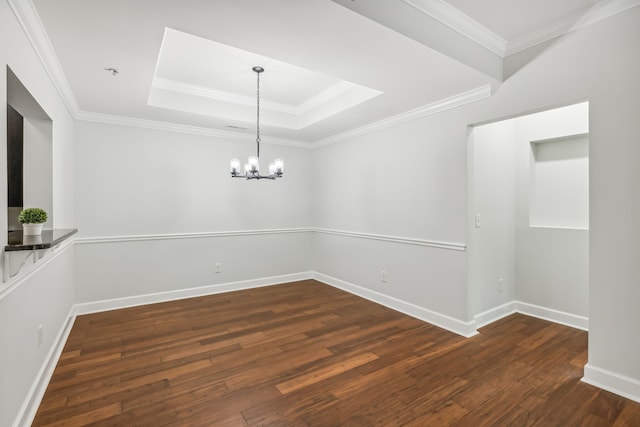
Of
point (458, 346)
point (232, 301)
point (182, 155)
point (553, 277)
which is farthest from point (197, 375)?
point (553, 277)

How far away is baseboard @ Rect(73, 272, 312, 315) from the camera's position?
3893 mm

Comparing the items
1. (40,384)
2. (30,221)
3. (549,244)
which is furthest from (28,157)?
(549,244)

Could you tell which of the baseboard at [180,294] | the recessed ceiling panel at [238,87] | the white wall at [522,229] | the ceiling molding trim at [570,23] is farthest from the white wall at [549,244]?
the baseboard at [180,294]

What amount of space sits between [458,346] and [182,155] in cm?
417

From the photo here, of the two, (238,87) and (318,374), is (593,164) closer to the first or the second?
(318,374)

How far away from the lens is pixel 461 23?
7.57 ft

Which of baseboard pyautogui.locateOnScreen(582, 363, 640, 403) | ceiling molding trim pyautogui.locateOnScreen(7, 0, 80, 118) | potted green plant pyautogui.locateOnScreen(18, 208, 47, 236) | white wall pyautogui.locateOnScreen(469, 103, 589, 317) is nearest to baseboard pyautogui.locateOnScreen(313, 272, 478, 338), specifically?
white wall pyautogui.locateOnScreen(469, 103, 589, 317)

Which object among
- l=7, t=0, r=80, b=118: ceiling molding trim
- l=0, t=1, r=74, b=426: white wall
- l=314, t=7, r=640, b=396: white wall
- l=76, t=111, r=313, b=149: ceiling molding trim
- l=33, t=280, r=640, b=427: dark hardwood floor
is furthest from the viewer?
l=76, t=111, r=313, b=149: ceiling molding trim

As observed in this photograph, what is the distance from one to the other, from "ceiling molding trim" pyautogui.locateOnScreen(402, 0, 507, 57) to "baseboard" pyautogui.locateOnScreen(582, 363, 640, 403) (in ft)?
8.61

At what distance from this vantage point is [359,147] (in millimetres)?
4625

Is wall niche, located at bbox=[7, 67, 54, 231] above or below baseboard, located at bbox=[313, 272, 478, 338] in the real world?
above

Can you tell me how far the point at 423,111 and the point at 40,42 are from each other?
3.43 meters

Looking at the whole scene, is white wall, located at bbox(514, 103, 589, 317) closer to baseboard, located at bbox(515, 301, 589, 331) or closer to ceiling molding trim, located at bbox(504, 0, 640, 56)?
baseboard, located at bbox(515, 301, 589, 331)

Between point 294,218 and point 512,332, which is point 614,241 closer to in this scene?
point 512,332
